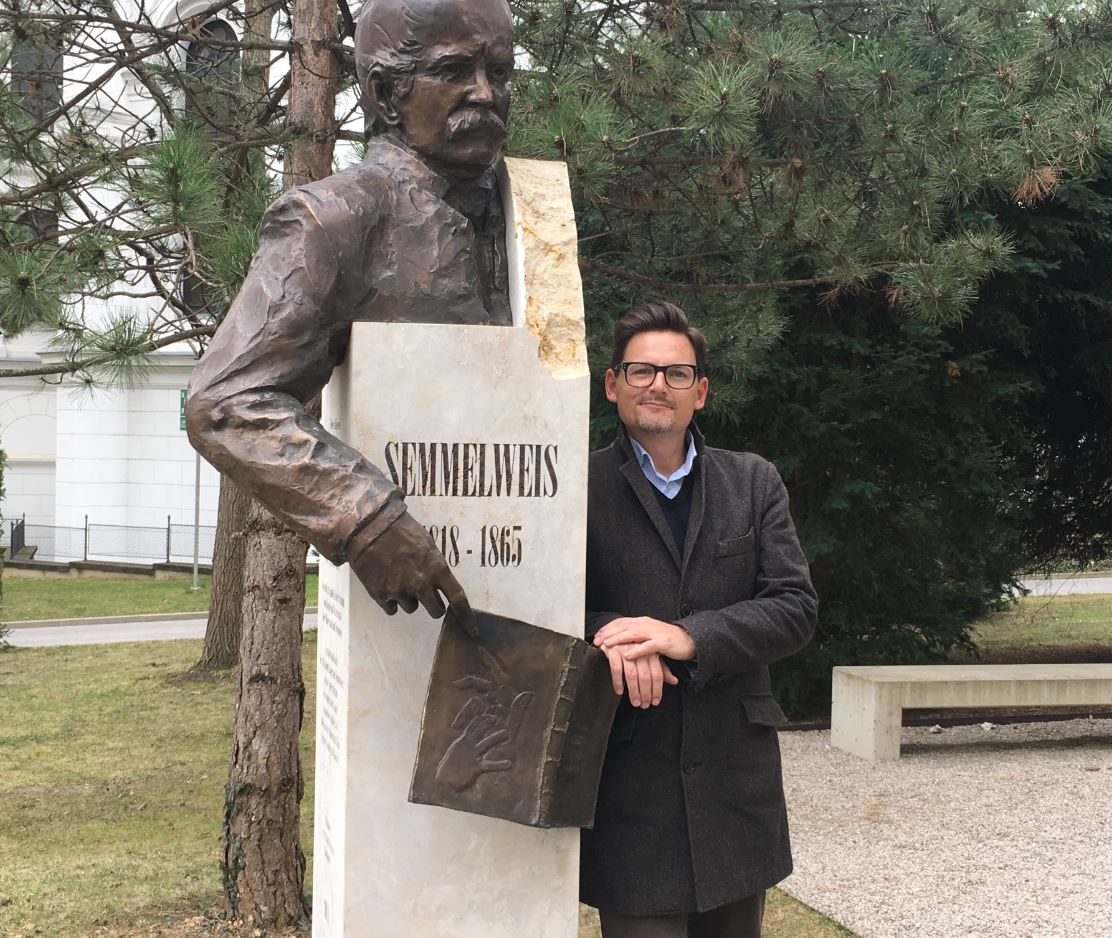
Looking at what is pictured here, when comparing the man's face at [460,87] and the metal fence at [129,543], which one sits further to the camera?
the metal fence at [129,543]

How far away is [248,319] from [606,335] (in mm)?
4469

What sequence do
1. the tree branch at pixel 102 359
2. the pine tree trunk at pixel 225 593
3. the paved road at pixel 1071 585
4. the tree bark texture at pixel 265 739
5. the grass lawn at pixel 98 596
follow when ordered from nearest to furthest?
the tree branch at pixel 102 359 < the tree bark texture at pixel 265 739 < the pine tree trunk at pixel 225 593 < the grass lawn at pixel 98 596 < the paved road at pixel 1071 585

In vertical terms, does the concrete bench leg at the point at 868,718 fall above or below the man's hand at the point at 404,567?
below

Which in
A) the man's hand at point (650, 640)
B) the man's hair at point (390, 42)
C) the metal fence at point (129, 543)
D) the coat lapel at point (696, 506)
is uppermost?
the man's hair at point (390, 42)

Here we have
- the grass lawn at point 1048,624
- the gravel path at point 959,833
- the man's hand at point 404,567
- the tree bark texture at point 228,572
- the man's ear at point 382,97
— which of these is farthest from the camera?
the grass lawn at point 1048,624

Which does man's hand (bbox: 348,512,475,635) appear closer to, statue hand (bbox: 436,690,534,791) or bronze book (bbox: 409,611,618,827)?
bronze book (bbox: 409,611,618,827)

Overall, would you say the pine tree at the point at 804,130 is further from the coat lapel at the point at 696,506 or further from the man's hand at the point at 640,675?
the man's hand at the point at 640,675

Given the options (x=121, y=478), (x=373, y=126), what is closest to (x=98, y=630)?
(x=121, y=478)

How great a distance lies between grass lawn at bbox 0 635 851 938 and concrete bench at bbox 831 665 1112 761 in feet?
9.17

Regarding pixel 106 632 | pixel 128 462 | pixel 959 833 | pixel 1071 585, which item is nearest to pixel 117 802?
pixel 959 833

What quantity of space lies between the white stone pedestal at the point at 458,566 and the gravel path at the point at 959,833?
2.68 m

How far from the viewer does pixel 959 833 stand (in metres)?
6.43

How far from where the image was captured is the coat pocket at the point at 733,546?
2.91 meters

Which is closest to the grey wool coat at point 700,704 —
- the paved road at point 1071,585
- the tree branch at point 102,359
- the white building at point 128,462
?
the tree branch at point 102,359
